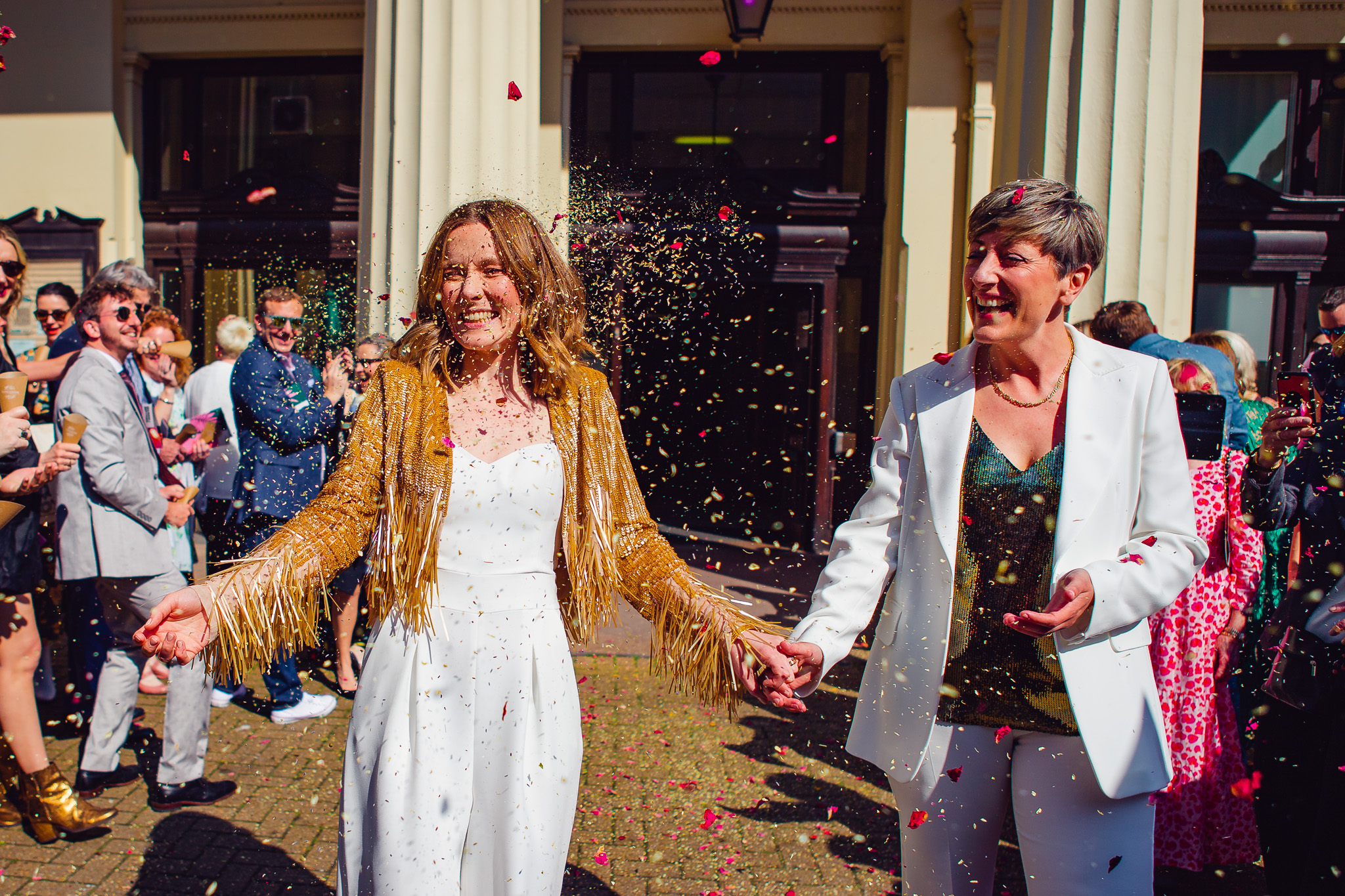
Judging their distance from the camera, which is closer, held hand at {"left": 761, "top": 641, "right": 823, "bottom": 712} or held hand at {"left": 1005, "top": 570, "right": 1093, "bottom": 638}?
held hand at {"left": 1005, "top": 570, "right": 1093, "bottom": 638}

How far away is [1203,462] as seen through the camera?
121 inches

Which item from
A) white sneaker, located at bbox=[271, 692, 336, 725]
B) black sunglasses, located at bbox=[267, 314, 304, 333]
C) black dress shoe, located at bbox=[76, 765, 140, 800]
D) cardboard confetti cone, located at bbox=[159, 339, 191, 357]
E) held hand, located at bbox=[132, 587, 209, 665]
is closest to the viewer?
held hand, located at bbox=[132, 587, 209, 665]

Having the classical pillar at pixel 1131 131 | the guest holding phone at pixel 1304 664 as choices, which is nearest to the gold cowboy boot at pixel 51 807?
the guest holding phone at pixel 1304 664

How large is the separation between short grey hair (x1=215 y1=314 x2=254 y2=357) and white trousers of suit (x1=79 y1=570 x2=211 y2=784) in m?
2.17

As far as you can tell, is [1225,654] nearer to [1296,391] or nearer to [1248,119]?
[1296,391]

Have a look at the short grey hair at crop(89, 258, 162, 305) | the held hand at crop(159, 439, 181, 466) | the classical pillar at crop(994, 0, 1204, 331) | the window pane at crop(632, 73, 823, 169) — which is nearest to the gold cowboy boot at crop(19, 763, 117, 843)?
the held hand at crop(159, 439, 181, 466)

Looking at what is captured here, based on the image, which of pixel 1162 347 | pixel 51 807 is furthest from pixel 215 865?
pixel 1162 347

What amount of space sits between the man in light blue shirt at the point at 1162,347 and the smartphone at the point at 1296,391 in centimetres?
55

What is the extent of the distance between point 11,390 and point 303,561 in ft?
6.33

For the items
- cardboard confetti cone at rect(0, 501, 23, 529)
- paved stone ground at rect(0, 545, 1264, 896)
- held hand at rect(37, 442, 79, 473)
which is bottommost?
paved stone ground at rect(0, 545, 1264, 896)

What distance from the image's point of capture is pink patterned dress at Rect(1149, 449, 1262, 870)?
10.2 ft

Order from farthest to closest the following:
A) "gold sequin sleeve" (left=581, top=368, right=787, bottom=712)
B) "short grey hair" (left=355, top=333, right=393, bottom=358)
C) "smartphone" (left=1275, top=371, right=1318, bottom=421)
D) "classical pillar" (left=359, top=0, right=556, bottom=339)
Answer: "classical pillar" (left=359, top=0, right=556, bottom=339) → "short grey hair" (left=355, top=333, right=393, bottom=358) → "smartphone" (left=1275, top=371, right=1318, bottom=421) → "gold sequin sleeve" (left=581, top=368, right=787, bottom=712)

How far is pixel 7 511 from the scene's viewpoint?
307cm

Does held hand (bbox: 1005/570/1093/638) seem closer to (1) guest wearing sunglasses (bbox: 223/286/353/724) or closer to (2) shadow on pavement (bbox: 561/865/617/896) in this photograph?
(2) shadow on pavement (bbox: 561/865/617/896)
